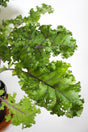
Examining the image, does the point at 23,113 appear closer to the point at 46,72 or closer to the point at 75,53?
the point at 46,72

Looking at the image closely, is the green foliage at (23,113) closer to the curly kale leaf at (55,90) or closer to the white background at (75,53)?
the curly kale leaf at (55,90)

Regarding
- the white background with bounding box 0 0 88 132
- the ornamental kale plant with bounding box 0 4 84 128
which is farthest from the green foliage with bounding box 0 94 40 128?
the white background with bounding box 0 0 88 132

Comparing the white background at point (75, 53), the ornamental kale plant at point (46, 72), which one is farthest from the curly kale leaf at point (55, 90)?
the white background at point (75, 53)

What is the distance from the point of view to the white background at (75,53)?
1412 millimetres

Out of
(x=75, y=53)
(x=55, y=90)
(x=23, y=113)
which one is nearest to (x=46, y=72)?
(x=55, y=90)

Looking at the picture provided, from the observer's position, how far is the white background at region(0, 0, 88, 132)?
4.63ft

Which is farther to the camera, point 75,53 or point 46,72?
point 75,53

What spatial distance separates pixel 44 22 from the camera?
161cm

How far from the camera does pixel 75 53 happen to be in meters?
1.62

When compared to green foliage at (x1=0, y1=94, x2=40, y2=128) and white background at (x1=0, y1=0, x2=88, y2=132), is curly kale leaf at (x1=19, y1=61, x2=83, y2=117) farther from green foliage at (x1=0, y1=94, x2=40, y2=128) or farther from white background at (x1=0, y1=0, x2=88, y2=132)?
white background at (x1=0, y1=0, x2=88, y2=132)

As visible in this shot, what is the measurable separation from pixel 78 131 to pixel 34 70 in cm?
78

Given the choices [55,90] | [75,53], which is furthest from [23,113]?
[75,53]

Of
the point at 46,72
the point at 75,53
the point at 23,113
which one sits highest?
the point at 75,53

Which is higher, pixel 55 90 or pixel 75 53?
pixel 75 53
